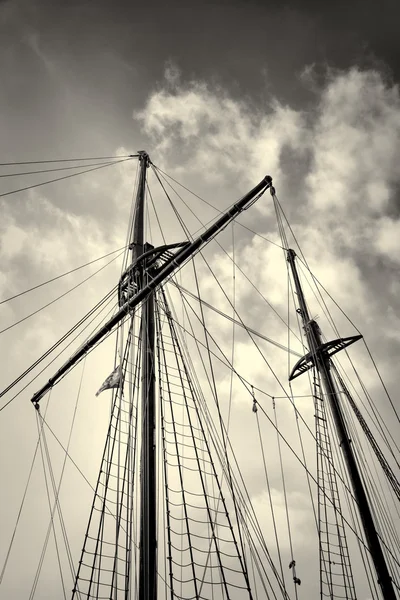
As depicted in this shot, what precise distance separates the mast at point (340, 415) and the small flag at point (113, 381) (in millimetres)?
6188

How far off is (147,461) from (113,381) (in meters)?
2.90

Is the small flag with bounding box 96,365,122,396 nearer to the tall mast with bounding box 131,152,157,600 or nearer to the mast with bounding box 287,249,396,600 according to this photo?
Answer: the tall mast with bounding box 131,152,157,600

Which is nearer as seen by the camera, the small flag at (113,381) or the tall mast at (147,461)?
the tall mast at (147,461)

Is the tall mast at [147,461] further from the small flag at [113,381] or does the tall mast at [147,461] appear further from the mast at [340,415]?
the mast at [340,415]

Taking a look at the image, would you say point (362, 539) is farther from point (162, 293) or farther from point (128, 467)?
point (162, 293)

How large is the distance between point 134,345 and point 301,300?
1271 cm

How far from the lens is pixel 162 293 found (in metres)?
12.5

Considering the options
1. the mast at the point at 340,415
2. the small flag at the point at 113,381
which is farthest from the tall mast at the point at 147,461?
the mast at the point at 340,415

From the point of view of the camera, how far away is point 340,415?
577 inches

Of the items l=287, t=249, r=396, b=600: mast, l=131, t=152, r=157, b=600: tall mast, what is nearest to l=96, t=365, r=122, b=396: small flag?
l=131, t=152, r=157, b=600: tall mast

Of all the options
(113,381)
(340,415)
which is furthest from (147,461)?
(340,415)

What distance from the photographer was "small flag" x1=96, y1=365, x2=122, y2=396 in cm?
1010

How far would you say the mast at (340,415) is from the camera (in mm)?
A: 11164

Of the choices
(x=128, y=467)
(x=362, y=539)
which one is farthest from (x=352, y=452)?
(x=128, y=467)
